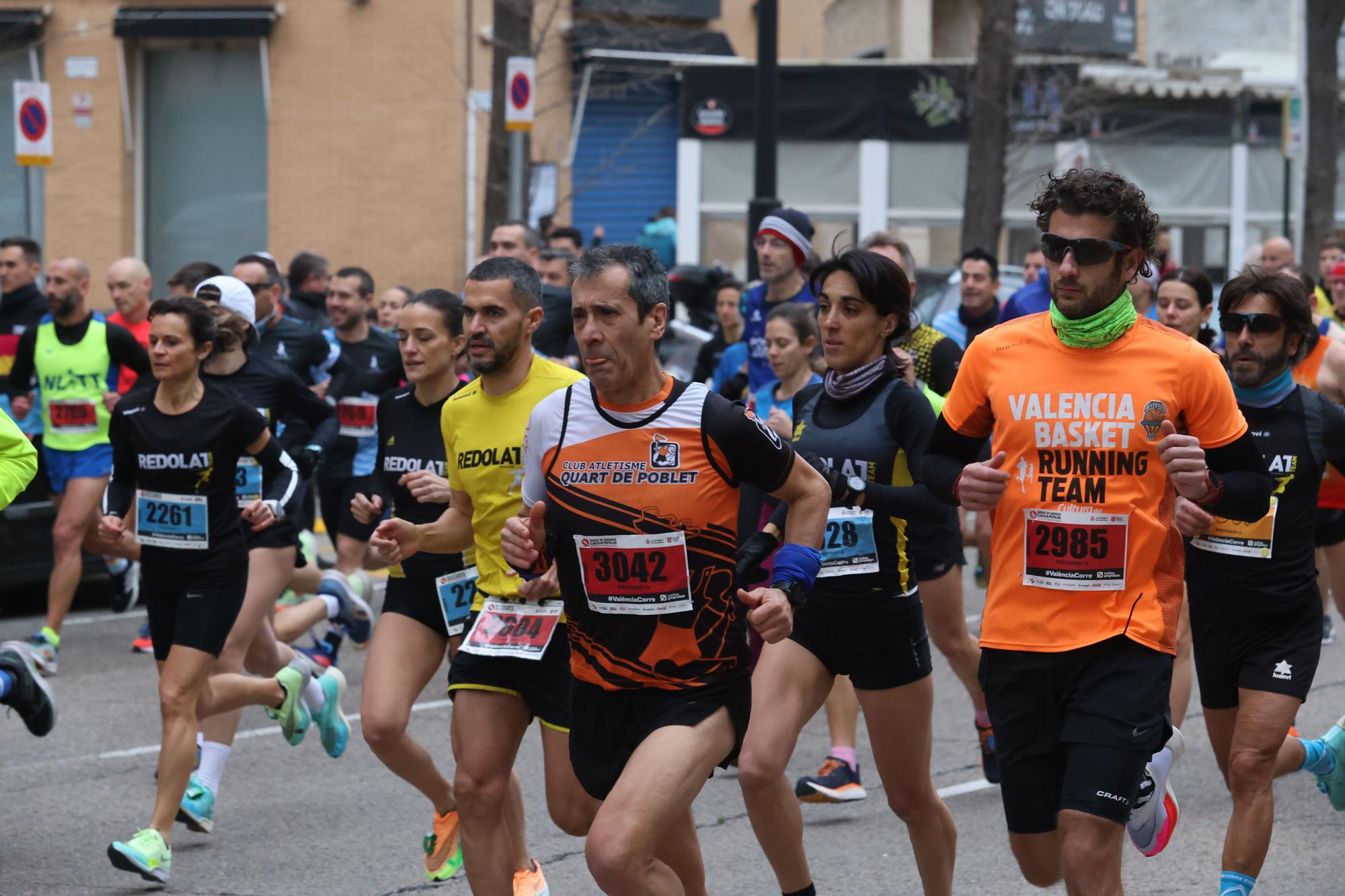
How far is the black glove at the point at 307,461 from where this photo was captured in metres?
8.13

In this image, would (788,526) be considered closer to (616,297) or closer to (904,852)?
(616,297)

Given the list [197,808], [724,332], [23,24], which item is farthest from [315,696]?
[23,24]

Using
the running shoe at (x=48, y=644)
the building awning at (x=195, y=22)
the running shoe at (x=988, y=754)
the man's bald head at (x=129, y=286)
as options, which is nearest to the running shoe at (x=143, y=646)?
the running shoe at (x=48, y=644)

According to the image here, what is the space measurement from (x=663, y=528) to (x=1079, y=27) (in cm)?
2980

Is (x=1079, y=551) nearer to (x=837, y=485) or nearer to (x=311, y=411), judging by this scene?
(x=837, y=485)

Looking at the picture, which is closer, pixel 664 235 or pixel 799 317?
pixel 799 317

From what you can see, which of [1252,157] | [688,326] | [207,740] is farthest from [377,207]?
[207,740]

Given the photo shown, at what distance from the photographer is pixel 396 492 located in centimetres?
656

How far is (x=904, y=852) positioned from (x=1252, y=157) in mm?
27626

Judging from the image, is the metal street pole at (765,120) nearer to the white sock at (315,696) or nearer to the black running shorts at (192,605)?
the white sock at (315,696)

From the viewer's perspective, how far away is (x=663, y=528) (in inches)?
177

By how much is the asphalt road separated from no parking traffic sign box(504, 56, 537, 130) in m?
6.61

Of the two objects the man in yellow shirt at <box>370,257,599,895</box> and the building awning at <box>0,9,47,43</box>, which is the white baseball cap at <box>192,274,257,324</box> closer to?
the man in yellow shirt at <box>370,257,599,895</box>

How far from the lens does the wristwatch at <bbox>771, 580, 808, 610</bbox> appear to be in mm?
4480
